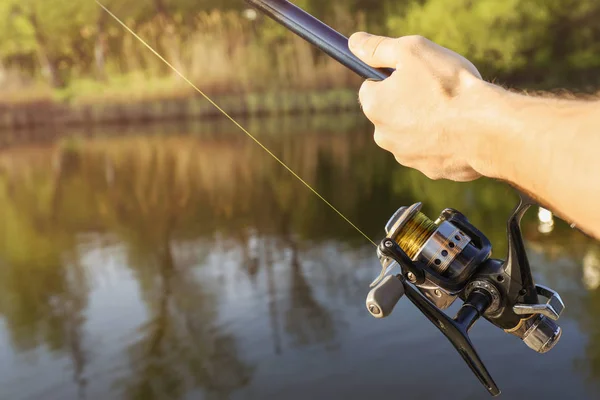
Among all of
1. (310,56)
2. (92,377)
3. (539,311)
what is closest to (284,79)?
(310,56)

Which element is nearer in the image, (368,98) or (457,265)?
(368,98)

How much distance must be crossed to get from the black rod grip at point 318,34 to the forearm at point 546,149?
0.23m

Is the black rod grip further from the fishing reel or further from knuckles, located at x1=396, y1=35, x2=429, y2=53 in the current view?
the fishing reel

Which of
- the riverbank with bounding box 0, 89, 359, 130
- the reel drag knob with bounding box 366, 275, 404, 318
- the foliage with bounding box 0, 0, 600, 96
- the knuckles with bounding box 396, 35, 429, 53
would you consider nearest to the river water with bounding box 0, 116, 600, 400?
the reel drag knob with bounding box 366, 275, 404, 318

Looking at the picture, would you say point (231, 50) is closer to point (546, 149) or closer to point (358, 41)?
point (358, 41)

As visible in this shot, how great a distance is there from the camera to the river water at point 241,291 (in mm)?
4016

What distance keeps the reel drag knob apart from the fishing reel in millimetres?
40

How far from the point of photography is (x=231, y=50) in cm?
1903

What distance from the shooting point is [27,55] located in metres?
20.4

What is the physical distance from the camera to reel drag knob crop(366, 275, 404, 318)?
3.51 feet

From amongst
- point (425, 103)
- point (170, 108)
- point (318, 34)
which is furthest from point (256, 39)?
point (425, 103)

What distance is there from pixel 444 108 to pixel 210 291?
15.4 ft

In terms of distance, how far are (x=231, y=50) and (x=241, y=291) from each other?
14.4 meters

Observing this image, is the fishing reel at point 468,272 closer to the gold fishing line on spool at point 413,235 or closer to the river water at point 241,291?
the gold fishing line on spool at point 413,235
